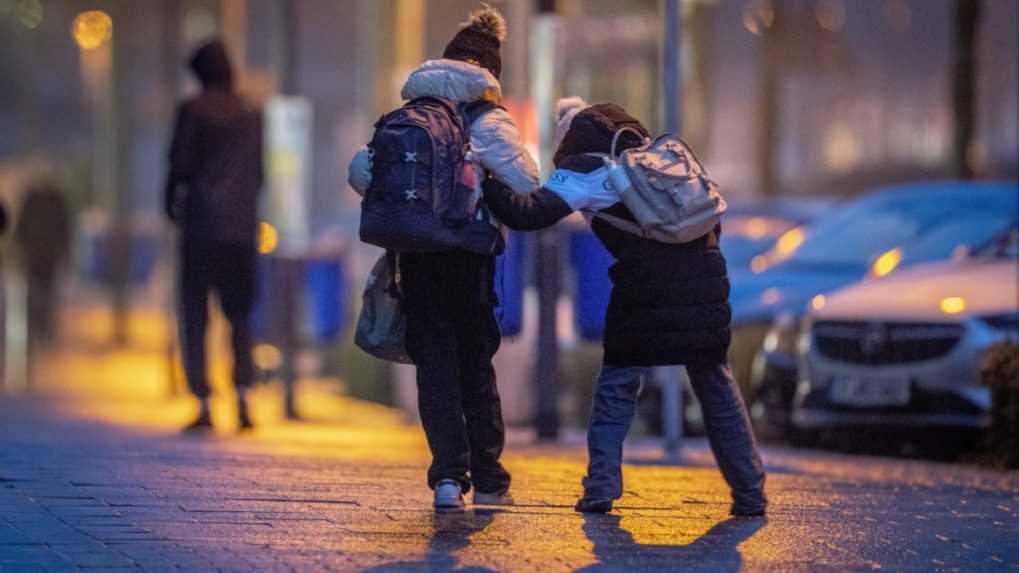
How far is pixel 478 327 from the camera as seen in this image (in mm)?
7941

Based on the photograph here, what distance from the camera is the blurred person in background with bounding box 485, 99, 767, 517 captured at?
786 centimetres

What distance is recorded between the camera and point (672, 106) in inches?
438

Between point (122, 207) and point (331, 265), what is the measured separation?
1178 centimetres

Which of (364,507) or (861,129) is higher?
(861,129)

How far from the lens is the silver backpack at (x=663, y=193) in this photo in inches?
304

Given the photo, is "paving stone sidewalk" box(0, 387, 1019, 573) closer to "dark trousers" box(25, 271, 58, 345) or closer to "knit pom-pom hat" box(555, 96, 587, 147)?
"knit pom-pom hat" box(555, 96, 587, 147)

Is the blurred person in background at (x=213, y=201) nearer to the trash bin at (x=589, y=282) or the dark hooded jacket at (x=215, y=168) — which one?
the dark hooded jacket at (x=215, y=168)

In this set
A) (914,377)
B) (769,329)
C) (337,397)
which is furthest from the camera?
(337,397)

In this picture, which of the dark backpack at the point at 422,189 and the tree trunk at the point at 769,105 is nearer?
the dark backpack at the point at 422,189

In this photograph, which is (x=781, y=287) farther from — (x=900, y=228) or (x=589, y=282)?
(x=589, y=282)

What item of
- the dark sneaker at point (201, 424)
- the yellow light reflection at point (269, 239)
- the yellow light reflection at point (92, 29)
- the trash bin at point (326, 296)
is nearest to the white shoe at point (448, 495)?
the dark sneaker at point (201, 424)

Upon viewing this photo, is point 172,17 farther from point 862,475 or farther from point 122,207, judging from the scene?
point 862,475

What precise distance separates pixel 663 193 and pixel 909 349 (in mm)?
4857

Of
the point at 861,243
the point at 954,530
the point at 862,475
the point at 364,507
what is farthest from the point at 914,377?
the point at 364,507
